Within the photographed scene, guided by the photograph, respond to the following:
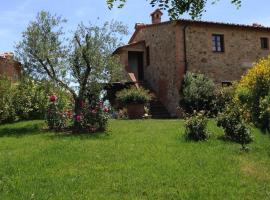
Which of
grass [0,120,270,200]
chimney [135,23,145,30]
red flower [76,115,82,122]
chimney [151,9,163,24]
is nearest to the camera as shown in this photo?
grass [0,120,270,200]

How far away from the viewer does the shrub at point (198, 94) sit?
23.1 m

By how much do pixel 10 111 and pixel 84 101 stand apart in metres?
4.81

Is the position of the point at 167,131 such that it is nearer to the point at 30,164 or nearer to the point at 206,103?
the point at 30,164

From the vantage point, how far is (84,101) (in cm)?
1717

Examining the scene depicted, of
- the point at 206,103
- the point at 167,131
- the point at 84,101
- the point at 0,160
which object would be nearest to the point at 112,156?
the point at 0,160

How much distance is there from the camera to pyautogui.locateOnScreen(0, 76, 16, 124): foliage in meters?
19.8

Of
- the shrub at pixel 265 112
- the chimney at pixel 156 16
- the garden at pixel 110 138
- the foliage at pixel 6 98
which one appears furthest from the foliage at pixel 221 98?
the chimney at pixel 156 16

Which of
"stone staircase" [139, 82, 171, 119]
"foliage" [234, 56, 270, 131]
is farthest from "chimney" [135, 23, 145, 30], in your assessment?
"foliage" [234, 56, 270, 131]

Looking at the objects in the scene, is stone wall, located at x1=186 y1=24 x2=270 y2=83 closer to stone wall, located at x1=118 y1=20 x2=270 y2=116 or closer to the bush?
stone wall, located at x1=118 y1=20 x2=270 y2=116

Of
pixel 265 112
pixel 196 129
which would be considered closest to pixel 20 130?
pixel 196 129

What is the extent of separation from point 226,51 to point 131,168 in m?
18.0

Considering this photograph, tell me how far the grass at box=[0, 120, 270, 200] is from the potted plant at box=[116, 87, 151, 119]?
6717mm

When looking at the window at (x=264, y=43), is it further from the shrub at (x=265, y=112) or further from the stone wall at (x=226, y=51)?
the shrub at (x=265, y=112)

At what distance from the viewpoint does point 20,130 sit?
57.4 feet
